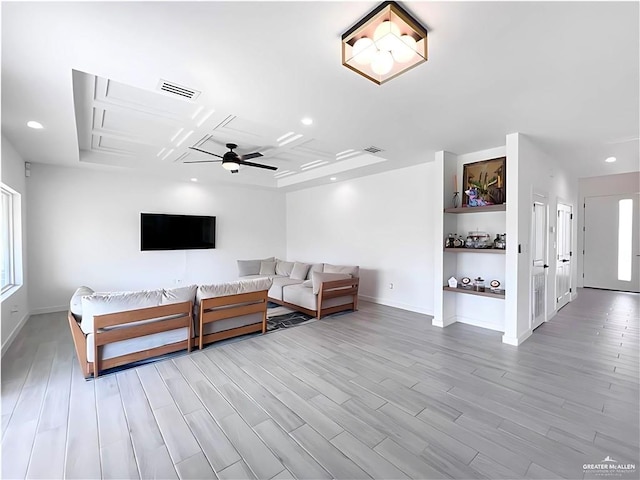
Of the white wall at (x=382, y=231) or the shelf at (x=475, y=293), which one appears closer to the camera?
the shelf at (x=475, y=293)

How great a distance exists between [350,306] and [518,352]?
2.73 m

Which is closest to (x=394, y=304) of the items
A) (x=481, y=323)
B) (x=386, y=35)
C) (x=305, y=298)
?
(x=481, y=323)

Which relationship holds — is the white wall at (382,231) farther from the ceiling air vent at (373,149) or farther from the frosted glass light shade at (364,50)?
the frosted glass light shade at (364,50)

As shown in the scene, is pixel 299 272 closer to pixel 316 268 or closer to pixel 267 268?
pixel 316 268

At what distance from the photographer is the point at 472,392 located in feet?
8.60

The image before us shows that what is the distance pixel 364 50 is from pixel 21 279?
6.01m

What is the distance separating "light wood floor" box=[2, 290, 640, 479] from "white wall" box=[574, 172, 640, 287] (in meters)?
5.15

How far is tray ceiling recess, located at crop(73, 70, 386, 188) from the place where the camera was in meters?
3.05

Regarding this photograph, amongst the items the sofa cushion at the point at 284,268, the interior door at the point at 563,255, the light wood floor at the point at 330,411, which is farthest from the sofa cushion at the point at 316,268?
the interior door at the point at 563,255

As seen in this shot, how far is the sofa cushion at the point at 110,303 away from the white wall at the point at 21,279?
5.04 ft

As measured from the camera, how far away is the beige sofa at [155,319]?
2918 millimetres

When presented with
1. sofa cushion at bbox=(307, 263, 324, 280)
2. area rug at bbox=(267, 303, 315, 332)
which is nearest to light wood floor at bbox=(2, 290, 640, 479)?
area rug at bbox=(267, 303, 315, 332)

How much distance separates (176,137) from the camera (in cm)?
432

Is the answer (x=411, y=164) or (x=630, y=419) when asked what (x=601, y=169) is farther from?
(x=630, y=419)
